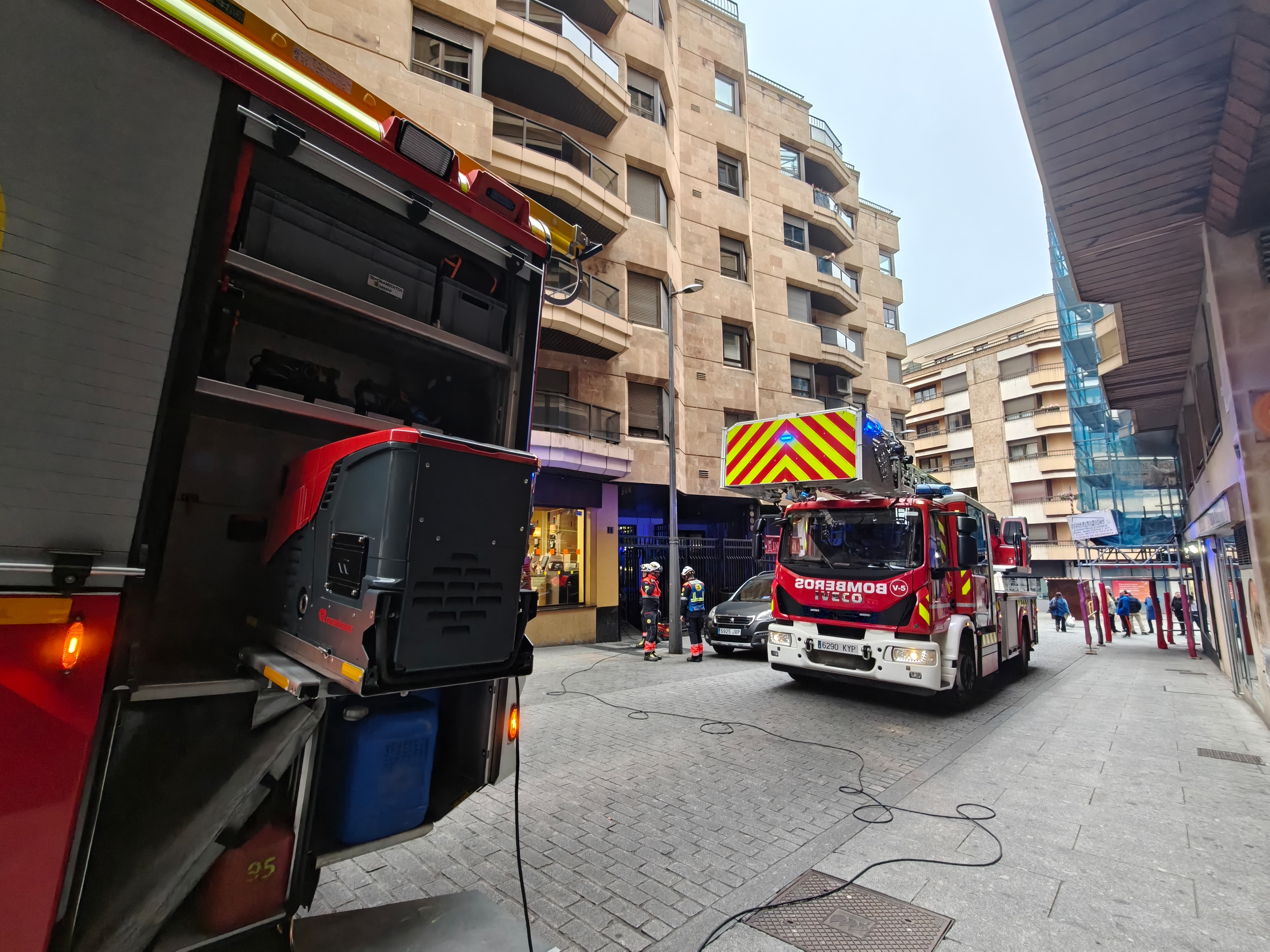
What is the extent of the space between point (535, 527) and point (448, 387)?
11.1m

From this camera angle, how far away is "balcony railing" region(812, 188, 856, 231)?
25531 mm

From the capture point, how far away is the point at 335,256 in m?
2.82

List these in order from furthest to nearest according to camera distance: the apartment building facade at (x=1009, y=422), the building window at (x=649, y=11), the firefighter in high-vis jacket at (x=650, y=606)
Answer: the apartment building facade at (x=1009, y=422) → the building window at (x=649, y=11) → the firefighter in high-vis jacket at (x=650, y=606)

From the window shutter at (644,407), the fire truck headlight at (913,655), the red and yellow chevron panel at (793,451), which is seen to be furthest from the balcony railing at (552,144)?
the fire truck headlight at (913,655)

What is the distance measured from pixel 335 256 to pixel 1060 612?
26961mm

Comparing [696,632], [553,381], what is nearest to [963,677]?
[696,632]

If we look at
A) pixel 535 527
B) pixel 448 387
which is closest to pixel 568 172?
pixel 535 527

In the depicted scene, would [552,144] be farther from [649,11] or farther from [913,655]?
[913,655]

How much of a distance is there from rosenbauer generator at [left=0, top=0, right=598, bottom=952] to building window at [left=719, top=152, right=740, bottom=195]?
21.7 meters

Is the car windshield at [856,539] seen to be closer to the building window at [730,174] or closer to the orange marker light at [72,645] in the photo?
the orange marker light at [72,645]

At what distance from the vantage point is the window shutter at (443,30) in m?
13.0

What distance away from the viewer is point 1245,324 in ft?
19.8

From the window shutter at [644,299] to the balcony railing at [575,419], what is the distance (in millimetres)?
3239

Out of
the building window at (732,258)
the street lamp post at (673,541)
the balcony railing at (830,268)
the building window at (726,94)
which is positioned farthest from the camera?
the balcony railing at (830,268)
